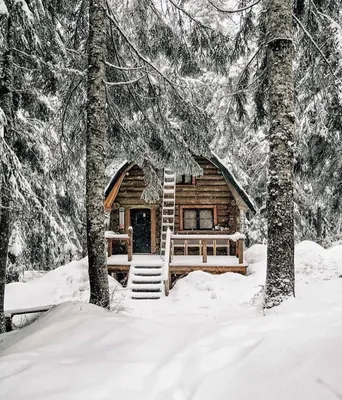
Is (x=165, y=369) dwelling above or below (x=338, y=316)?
below

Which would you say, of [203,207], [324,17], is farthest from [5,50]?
[203,207]

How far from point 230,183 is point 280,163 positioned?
10.0 metres

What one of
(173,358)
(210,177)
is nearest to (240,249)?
(210,177)

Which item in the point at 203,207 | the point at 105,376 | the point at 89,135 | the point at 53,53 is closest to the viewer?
the point at 105,376

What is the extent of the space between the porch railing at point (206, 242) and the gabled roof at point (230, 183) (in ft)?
5.02

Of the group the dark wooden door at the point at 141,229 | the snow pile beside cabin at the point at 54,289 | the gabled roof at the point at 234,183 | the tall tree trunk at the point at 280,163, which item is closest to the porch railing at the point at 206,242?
the gabled roof at the point at 234,183

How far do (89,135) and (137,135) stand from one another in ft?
6.66

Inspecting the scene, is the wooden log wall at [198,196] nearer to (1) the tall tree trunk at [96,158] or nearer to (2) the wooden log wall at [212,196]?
(2) the wooden log wall at [212,196]

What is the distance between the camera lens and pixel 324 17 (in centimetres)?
768

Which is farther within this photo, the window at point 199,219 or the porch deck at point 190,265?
the window at point 199,219

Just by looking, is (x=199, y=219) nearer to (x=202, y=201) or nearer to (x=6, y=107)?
(x=202, y=201)

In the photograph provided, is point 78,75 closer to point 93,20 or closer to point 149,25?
point 93,20

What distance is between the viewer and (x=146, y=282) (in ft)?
45.2

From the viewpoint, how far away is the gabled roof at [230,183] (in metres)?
15.4
